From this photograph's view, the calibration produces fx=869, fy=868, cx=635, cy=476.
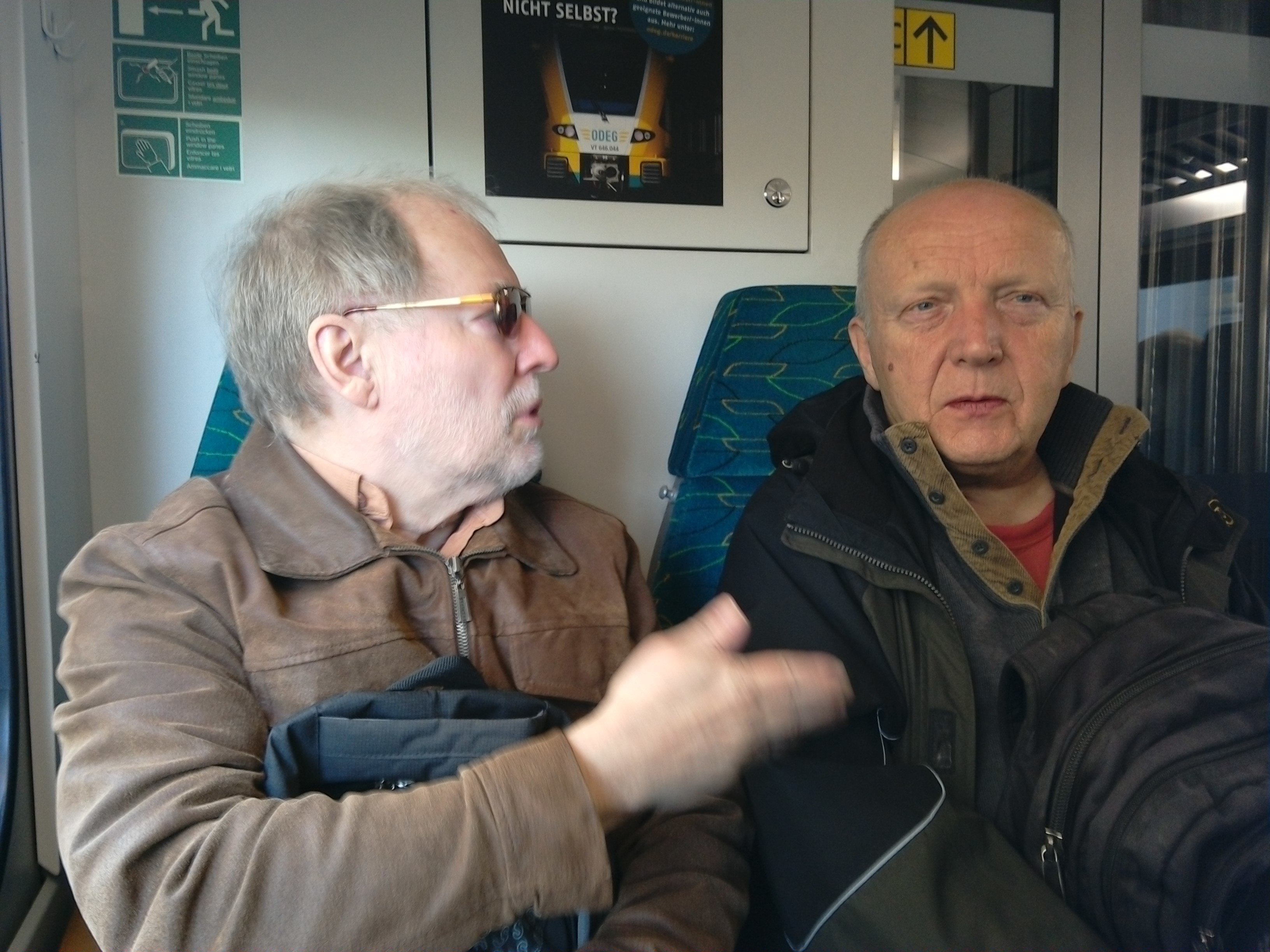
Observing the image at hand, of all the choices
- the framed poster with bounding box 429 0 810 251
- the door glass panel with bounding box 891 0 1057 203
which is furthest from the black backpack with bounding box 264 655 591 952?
the door glass panel with bounding box 891 0 1057 203

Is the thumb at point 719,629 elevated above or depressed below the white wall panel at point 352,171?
below

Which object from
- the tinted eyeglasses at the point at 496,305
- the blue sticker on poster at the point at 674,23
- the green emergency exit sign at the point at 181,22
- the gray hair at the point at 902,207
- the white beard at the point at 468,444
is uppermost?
the blue sticker on poster at the point at 674,23

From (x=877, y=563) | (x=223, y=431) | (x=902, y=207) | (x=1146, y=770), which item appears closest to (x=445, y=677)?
(x=877, y=563)

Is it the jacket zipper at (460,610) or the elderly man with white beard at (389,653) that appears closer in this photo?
the elderly man with white beard at (389,653)

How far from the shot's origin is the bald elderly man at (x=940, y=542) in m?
1.12

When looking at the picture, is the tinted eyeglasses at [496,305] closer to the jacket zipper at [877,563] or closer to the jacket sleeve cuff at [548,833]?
the jacket zipper at [877,563]

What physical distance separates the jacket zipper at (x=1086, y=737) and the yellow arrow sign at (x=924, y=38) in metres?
2.01

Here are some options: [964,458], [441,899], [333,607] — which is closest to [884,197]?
[964,458]

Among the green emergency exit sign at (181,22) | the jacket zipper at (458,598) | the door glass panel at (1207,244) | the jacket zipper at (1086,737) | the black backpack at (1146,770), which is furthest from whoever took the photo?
the door glass panel at (1207,244)

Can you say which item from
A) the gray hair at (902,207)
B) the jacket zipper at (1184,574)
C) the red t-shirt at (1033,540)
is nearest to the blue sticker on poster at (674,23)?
the gray hair at (902,207)

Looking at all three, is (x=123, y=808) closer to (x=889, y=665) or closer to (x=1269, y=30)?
(x=889, y=665)

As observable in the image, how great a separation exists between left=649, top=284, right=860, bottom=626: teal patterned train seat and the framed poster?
338 millimetres

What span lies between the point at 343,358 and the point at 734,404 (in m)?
0.84

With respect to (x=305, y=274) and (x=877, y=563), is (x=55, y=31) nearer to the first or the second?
(x=305, y=274)
